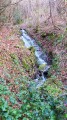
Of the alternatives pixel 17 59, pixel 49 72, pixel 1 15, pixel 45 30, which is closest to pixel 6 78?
pixel 17 59

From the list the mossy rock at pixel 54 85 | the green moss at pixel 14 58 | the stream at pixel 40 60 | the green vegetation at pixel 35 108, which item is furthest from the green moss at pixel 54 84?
the green vegetation at pixel 35 108

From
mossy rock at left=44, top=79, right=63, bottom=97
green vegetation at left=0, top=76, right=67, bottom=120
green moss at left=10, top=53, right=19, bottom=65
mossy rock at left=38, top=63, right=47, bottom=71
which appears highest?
green moss at left=10, top=53, right=19, bottom=65

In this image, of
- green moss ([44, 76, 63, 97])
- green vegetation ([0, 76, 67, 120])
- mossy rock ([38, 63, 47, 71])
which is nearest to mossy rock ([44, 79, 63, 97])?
green moss ([44, 76, 63, 97])

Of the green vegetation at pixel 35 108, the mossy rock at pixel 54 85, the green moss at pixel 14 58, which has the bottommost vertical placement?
the green vegetation at pixel 35 108

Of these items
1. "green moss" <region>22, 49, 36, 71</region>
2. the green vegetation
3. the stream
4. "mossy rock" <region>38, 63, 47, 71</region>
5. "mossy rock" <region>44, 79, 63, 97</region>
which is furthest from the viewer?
"mossy rock" <region>38, 63, 47, 71</region>

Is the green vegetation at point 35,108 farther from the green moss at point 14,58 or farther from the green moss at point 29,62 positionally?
the green moss at point 29,62

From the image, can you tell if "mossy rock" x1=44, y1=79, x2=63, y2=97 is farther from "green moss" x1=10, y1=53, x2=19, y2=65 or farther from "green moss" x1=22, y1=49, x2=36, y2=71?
"green moss" x1=10, y1=53, x2=19, y2=65

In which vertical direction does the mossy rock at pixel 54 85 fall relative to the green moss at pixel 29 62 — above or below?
below

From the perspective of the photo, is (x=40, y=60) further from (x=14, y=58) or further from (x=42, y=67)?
(x=14, y=58)

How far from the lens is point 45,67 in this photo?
12.5 m

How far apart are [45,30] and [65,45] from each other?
322 cm

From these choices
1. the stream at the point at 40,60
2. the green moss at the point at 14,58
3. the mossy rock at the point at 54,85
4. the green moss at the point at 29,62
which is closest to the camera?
the mossy rock at the point at 54,85

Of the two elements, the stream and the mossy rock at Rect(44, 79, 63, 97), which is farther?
the stream

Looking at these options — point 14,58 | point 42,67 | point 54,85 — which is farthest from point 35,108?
point 42,67
